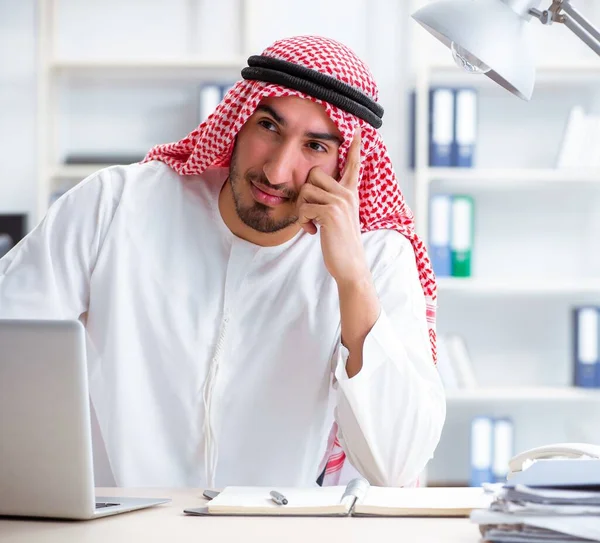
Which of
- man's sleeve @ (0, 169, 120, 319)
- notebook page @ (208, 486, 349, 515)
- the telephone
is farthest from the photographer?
man's sleeve @ (0, 169, 120, 319)

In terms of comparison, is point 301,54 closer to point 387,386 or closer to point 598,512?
point 387,386

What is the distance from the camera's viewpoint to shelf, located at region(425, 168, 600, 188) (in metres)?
3.73

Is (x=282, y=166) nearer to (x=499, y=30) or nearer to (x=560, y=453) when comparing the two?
(x=499, y=30)

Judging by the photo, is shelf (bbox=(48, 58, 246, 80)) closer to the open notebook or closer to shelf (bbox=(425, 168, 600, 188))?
shelf (bbox=(425, 168, 600, 188))

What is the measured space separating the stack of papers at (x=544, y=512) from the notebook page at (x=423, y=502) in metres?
0.14

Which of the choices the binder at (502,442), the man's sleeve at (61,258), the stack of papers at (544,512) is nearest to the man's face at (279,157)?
the man's sleeve at (61,258)

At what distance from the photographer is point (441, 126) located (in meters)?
3.71

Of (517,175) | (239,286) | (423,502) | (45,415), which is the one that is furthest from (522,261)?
(45,415)

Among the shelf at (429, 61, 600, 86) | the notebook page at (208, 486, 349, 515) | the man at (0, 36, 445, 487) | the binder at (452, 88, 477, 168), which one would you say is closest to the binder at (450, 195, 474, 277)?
the binder at (452, 88, 477, 168)

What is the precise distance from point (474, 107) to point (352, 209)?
1.97m

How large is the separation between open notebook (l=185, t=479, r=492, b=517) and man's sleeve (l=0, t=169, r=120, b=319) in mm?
656

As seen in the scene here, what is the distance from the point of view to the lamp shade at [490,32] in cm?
137

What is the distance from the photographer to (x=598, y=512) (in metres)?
1.10

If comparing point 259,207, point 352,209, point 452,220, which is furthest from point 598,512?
point 452,220
